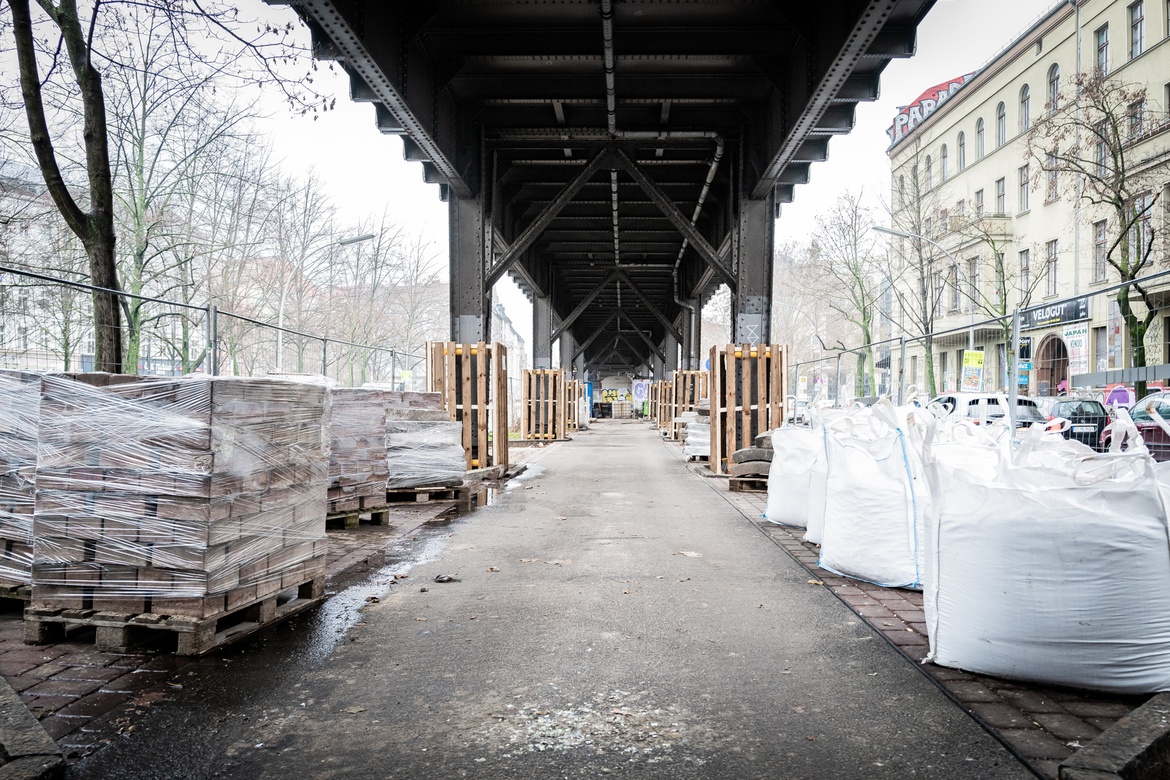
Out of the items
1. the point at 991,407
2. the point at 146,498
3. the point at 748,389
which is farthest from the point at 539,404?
the point at 146,498

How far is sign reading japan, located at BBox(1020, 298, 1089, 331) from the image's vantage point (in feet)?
23.9

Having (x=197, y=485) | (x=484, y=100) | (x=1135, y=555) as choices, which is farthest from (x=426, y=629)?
(x=484, y=100)

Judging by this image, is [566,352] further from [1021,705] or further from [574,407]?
[1021,705]

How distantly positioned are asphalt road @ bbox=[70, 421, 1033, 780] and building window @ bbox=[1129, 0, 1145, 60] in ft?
98.0

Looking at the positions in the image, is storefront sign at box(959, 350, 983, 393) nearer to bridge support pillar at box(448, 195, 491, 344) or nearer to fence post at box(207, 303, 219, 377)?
bridge support pillar at box(448, 195, 491, 344)

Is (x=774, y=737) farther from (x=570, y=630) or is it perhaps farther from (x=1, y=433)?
(x=1, y=433)

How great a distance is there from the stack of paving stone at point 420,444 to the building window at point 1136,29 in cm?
2854

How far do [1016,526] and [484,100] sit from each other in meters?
10.4

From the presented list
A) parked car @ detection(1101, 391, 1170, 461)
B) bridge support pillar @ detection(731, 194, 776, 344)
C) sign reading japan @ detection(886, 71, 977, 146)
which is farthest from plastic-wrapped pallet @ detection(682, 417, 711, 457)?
sign reading japan @ detection(886, 71, 977, 146)

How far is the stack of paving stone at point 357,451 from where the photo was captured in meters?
7.89

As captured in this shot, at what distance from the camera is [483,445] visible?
13562 millimetres

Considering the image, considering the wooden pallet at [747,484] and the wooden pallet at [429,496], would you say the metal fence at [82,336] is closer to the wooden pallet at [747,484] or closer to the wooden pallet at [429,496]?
the wooden pallet at [429,496]

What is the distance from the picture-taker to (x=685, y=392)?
2708 cm

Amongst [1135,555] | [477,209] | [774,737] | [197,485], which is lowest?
[774,737]
